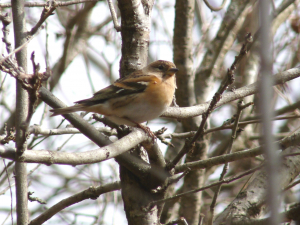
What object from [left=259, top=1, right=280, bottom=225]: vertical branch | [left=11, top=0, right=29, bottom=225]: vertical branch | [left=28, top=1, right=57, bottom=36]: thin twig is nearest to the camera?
[left=259, top=1, right=280, bottom=225]: vertical branch

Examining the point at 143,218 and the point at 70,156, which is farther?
the point at 143,218

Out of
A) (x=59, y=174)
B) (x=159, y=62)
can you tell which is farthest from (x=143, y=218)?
(x=59, y=174)

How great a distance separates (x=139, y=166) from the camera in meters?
3.52

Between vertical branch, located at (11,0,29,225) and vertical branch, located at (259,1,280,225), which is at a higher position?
vertical branch, located at (11,0,29,225)

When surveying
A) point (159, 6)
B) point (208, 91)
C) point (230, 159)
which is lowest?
point (230, 159)

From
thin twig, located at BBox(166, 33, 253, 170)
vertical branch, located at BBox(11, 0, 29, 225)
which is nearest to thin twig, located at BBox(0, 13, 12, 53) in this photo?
vertical branch, located at BBox(11, 0, 29, 225)

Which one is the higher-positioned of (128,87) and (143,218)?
(128,87)

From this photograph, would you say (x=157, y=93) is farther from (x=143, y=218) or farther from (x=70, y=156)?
(x=70, y=156)

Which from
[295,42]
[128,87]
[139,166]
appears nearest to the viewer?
[139,166]

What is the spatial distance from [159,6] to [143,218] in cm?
632

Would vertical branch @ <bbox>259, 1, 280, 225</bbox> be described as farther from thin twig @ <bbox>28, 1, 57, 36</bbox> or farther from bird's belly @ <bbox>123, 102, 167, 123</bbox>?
bird's belly @ <bbox>123, 102, 167, 123</bbox>

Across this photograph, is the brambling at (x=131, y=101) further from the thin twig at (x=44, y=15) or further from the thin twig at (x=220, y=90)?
the thin twig at (x=44, y=15)

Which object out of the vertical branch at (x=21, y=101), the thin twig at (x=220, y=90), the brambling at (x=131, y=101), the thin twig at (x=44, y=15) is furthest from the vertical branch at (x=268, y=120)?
the brambling at (x=131, y=101)

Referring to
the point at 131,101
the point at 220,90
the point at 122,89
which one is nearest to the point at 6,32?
the point at 220,90
